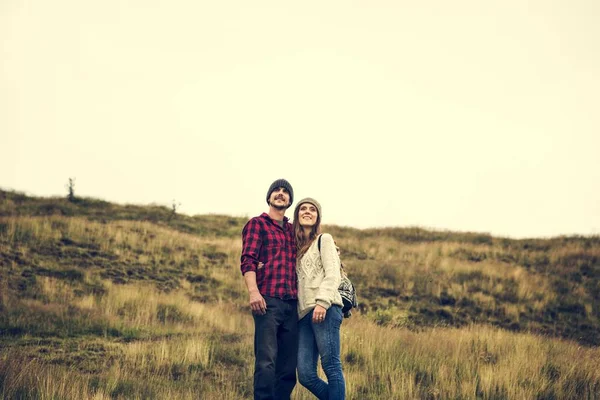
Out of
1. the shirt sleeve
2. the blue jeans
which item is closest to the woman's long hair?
the shirt sleeve

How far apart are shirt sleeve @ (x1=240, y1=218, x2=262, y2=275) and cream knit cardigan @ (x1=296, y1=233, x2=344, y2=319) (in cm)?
44

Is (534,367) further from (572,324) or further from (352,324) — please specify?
(572,324)

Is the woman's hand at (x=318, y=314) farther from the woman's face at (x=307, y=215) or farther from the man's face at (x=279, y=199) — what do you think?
the man's face at (x=279, y=199)

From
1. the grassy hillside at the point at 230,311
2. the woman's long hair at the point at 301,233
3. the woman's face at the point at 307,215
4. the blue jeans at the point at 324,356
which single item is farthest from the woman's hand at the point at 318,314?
the grassy hillside at the point at 230,311

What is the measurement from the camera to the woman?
4.17 m

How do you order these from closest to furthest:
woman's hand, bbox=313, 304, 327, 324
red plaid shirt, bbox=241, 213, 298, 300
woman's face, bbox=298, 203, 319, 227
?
woman's hand, bbox=313, 304, 327, 324
red plaid shirt, bbox=241, 213, 298, 300
woman's face, bbox=298, 203, 319, 227

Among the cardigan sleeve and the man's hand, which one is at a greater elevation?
the cardigan sleeve

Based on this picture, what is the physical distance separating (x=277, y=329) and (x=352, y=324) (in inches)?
233

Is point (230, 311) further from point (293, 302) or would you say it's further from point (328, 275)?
point (328, 275)

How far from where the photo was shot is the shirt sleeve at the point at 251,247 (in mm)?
4402

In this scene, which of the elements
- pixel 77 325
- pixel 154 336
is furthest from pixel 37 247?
pixel 154 336

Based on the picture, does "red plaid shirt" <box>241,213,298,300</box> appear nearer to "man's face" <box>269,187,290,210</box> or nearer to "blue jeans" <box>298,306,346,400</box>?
"man's face" <box>269,187,290,210</box>

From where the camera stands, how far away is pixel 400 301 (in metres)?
13.8

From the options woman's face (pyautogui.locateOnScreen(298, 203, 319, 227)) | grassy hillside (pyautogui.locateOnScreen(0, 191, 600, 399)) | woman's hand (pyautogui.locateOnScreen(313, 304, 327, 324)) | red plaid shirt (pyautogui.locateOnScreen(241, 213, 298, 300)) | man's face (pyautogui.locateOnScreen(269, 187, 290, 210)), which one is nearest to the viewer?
woman's hand (pyautogui.locateOnScreen(313, 304, 327, 324))
